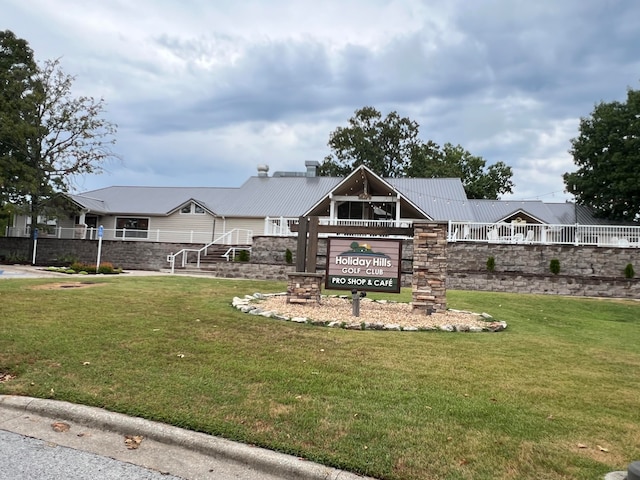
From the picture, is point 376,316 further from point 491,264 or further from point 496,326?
point 491,264

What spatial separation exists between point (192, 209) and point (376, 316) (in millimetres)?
24601

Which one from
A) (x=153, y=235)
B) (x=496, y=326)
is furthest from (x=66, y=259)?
(x=496, y=326)

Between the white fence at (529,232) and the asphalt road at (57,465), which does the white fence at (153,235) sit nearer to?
the white fence at (529,232)

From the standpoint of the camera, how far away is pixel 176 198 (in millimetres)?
33812

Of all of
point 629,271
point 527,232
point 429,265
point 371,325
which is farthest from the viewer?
point 527,232

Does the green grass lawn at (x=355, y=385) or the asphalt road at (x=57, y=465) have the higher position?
the green grass lawn at (x=355, y=385)

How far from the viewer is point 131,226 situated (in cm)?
3259

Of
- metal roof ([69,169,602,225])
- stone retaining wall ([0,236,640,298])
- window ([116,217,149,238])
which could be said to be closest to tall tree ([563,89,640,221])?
metal roof ([69,169,602,225])

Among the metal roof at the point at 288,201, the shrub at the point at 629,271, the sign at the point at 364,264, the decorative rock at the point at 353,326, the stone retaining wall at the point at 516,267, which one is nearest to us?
the decorative rock at the point at 353,326

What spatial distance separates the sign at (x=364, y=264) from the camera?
32.7 feet

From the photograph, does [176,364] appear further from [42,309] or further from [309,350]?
[42,309]

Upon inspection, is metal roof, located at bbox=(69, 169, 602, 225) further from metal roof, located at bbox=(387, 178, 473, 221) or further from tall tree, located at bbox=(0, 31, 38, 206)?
tall tree, located at bbox=(0, 31, 38, 206)

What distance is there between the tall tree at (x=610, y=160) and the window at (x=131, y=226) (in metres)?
31.2

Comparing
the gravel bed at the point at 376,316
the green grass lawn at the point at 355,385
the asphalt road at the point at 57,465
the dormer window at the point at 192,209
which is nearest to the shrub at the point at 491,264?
the gravel bed at the point at 376,316
